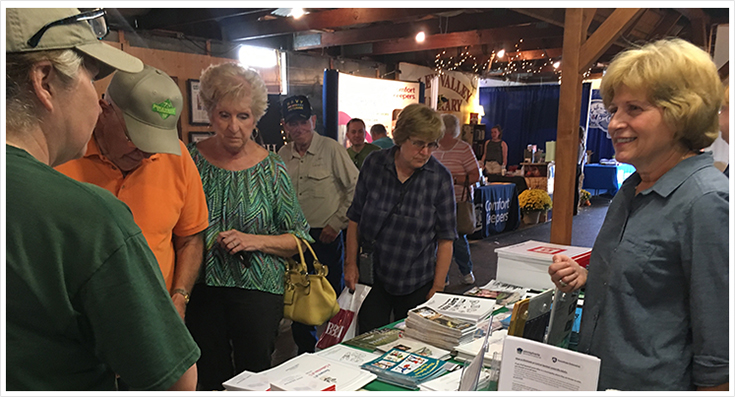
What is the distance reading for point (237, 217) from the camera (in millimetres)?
1764

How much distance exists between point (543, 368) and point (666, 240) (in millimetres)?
382

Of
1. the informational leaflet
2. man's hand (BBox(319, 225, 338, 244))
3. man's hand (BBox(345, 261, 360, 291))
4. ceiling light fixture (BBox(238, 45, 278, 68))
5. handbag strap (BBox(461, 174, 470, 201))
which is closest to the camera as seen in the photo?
the informational leaflet

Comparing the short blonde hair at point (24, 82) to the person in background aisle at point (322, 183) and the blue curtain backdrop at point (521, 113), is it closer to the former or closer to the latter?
the person in background aisle at point (322, 183)

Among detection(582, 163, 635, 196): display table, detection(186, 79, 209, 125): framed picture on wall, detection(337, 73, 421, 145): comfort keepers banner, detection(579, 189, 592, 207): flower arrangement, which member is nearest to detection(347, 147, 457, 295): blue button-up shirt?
detection(186, 79, 209, 125): framed picture on wall

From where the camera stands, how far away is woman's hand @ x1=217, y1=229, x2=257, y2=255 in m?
1.70

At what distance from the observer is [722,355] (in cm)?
103

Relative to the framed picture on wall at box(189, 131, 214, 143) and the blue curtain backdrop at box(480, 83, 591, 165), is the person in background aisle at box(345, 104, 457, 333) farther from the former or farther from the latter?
the blue curtain backdrop at box(480, 83, 591, 165)

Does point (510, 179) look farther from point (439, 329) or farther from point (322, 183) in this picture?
point (439, 329)

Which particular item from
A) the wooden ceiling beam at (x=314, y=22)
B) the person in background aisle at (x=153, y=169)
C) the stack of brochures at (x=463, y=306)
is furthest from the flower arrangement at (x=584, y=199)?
the person in background aisle at (x=153, y=169)

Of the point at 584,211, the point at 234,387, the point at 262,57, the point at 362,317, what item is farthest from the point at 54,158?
the point at 584,211

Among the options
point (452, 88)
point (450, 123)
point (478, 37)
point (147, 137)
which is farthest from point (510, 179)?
point (147, 137)

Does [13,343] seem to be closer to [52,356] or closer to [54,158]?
[52,356]

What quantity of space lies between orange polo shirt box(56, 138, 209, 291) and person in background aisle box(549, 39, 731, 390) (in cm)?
119

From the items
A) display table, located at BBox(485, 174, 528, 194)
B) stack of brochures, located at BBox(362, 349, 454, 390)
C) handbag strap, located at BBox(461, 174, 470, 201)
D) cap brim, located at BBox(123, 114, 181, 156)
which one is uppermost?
cap brim, located at BBox(123, 114, 181, 156)
